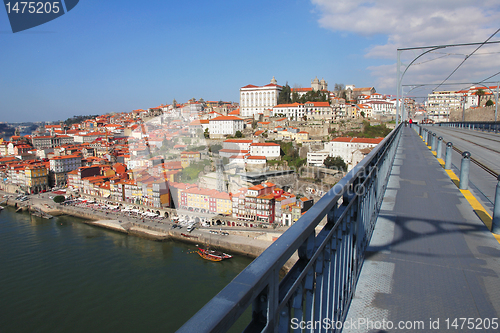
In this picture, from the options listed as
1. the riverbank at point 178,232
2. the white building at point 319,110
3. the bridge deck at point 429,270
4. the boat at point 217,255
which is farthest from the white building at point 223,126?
the bridge deck at point 429,270

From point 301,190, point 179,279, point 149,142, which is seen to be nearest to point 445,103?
point 301,190

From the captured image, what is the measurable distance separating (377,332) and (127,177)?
28.3 metres

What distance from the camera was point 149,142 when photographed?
902 inches

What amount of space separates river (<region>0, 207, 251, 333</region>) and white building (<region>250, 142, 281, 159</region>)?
1647 centimetres

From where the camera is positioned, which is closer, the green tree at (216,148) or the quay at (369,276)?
the quay at (369,276)

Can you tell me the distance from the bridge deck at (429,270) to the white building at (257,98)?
4834 cm

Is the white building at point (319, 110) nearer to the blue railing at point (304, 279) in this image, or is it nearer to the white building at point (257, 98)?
the white building at point (257, 98)

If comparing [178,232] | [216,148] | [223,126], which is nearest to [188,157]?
[178,232]

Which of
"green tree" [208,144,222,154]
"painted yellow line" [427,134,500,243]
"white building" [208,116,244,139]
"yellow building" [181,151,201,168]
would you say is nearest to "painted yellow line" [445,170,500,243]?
"painted yellow line" [427,134,500,243]

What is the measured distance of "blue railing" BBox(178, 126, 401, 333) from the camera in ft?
1.22

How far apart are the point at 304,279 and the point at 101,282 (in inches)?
578

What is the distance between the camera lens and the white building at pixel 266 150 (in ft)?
105

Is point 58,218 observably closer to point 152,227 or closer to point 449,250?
point 152,227

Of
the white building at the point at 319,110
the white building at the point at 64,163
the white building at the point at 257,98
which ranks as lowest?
the white building at the point at 64,163
